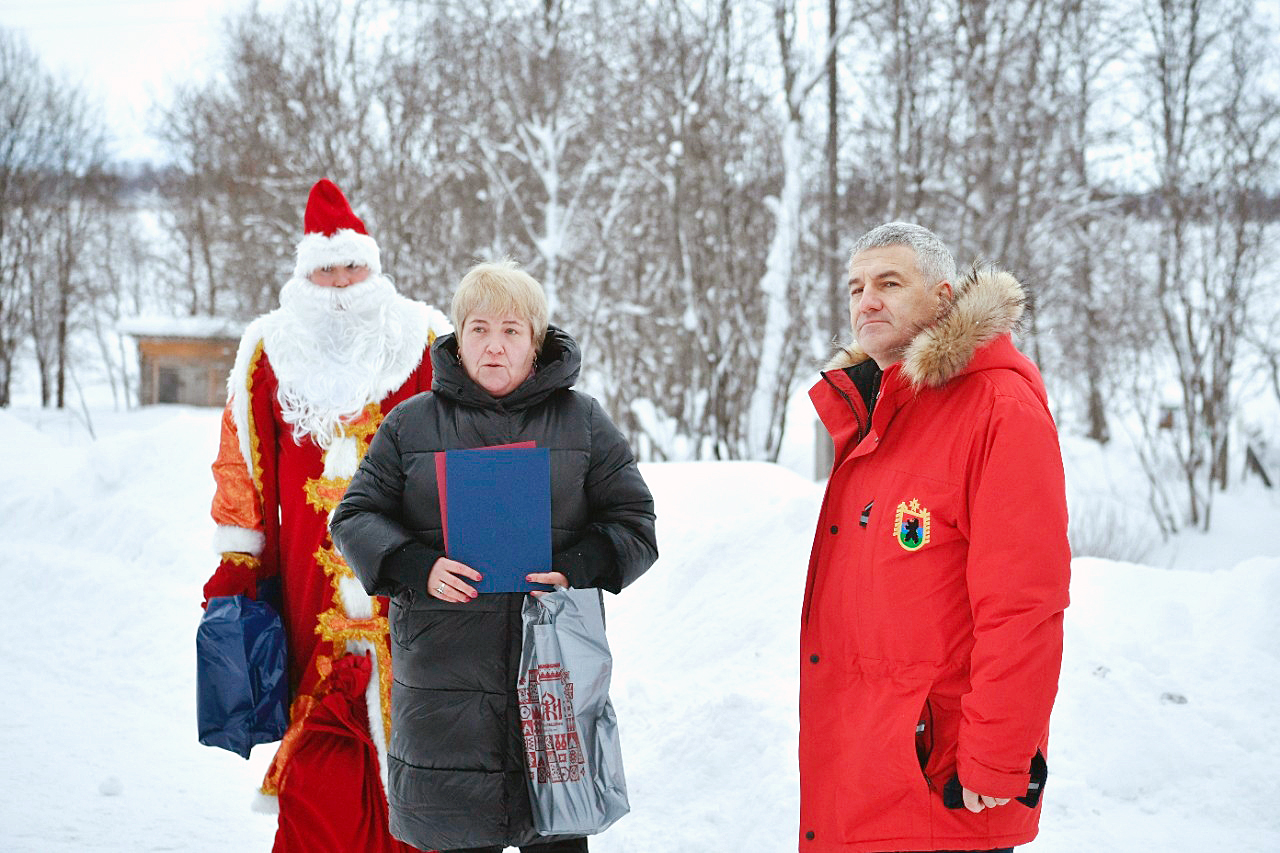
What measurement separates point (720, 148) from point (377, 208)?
6322mm

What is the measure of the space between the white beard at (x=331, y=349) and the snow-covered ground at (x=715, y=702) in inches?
70.3

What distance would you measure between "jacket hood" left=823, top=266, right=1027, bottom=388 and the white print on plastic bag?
99 centimetres

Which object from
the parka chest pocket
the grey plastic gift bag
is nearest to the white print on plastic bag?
the grey plastic gift bag

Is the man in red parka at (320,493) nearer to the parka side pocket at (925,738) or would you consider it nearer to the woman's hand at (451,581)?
the woman's hand at (451,581)

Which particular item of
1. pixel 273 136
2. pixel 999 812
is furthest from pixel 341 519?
A: pixel 273 136

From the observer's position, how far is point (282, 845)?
116 inches

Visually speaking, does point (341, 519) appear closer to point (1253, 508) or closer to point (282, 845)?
point (282, 845)

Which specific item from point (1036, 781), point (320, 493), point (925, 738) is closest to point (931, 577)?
point (925, 738)

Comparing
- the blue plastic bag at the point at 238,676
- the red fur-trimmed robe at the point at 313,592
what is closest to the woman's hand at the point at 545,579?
the red fur-trimmed robe at the point at 313,592

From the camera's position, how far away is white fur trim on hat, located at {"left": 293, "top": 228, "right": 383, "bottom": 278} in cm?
340

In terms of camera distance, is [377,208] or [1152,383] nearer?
[1152,383]

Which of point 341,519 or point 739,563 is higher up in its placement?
point 341,519

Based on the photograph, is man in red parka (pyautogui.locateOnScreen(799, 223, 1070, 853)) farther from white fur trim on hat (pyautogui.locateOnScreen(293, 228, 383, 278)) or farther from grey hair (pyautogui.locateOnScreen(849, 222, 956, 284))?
white fur trim on hat (pyautogui.locateOnScreen(293, 228, 383, 278))

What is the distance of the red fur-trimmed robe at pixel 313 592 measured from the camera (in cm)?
298
